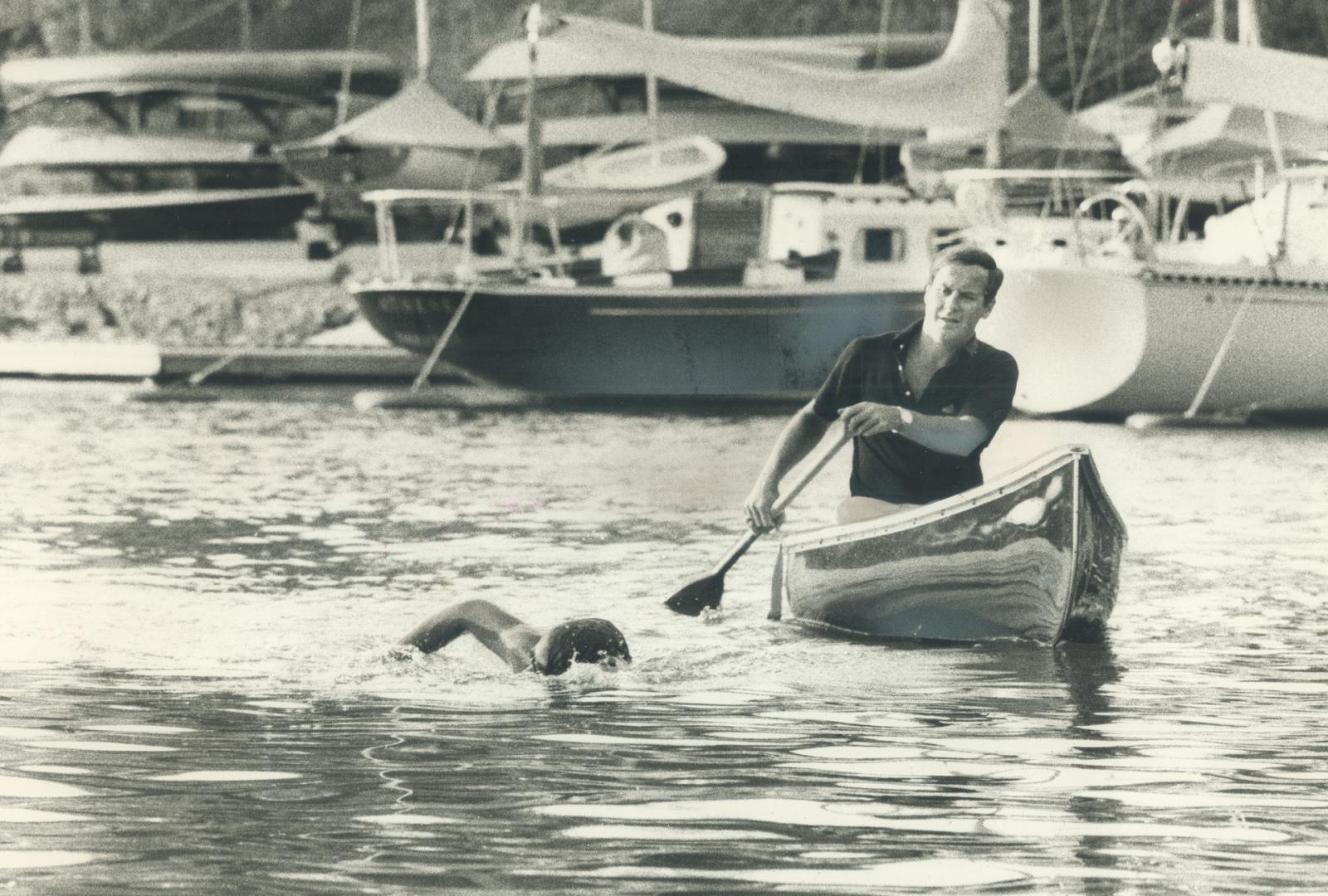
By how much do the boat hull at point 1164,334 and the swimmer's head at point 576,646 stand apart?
16.9m

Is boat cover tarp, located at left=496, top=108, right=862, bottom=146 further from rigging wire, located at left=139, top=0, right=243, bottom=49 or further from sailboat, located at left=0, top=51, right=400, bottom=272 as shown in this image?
rigging wire, located at left=139, top=0, right=243, bottom=49

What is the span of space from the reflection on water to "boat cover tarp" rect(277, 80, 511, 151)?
773 inches

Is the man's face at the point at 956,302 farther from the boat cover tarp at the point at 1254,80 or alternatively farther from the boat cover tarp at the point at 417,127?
the boat cover tarp at the point at 417,127

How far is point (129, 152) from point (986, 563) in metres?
32.1

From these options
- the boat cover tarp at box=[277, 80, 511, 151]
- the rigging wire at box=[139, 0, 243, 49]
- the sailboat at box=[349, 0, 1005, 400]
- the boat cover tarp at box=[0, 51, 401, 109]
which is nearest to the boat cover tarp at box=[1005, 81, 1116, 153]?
the boat cover tarp at box=[277, 80, 511, 151]

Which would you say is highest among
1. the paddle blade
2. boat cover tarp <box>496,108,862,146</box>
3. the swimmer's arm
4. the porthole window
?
the swimmer's arm

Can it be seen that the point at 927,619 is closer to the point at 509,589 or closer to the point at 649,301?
the point at 509,589

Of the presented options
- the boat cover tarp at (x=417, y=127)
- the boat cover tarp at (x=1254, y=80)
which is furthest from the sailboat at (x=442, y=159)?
the boat cover tarp at (x=1254, y=80)

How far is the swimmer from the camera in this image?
31.4 feet

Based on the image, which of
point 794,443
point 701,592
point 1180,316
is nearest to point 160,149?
point 1180,316

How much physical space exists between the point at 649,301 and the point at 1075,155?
11873 millimetres

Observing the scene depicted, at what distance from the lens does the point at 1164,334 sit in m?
26.2

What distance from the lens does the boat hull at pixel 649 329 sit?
28500 millimetres

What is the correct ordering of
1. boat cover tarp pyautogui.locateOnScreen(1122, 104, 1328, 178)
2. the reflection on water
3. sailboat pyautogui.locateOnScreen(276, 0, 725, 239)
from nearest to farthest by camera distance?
the reflection on water, boat cover tarp pyautogui.locateOnScreen(1122, 104, 1328, 178), sailboat pyautogui.locateOnScreen(276, 0, 725, 239)
